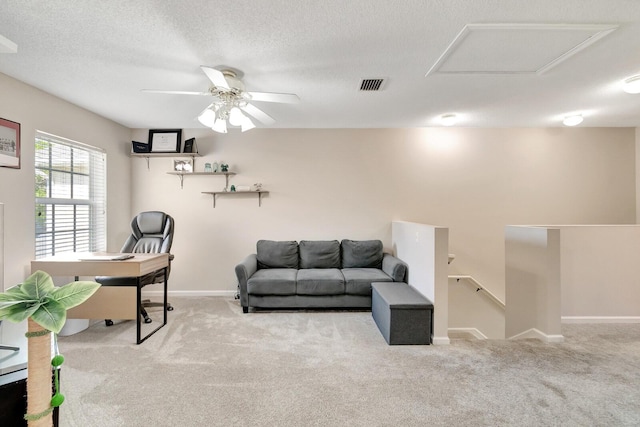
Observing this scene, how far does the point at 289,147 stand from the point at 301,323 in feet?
8.42

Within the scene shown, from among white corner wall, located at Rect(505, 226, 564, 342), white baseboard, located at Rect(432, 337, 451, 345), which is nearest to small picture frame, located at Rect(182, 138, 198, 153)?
white baseboard, located at Rect(432, 337, 451, 345)

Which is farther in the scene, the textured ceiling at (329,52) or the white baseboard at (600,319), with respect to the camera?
the white baseboard at (600,319)

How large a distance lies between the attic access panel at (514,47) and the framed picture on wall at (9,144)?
3.88 metres

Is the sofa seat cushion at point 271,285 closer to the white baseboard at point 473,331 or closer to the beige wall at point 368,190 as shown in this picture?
the beige wall at point 368,190

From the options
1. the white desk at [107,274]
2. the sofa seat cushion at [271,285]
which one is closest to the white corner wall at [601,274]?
the sofa seat cushion at [271,285]

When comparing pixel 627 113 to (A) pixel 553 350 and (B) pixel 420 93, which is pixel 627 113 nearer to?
(B) pixel 420 93

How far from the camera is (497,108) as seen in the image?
11.2 feet

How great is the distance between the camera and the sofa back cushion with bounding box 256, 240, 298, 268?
400 centimetres

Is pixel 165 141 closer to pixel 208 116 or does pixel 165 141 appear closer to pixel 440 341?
pixel 208 116

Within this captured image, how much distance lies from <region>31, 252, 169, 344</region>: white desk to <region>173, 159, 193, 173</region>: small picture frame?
175 centimetres

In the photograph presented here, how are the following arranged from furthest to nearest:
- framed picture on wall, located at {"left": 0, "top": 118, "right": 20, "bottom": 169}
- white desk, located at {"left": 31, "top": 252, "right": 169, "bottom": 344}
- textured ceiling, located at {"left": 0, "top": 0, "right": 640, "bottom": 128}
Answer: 1. white desk, located at {"left": 31, "top": 252, "right": 169, "bottom": 344}
2. framed picture on wall, located at {"left": 0, "top": 118, "right": 20, "bottom": 169}
3. textured ceiling, located at {"left": 0, "top": 0, "right": 640, "bottom": 128}

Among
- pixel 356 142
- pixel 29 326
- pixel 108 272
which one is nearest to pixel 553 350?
pixel 356 142

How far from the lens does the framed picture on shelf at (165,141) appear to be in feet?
13.8

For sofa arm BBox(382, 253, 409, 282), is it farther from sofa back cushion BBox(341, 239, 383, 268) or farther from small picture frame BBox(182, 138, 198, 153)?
small picture frame BBox(182, 138, 198, 153)
